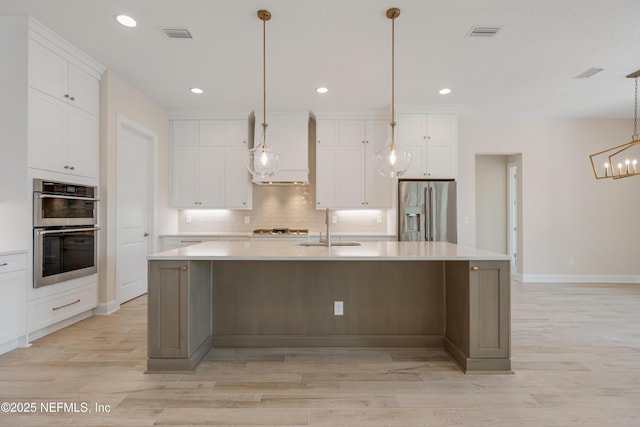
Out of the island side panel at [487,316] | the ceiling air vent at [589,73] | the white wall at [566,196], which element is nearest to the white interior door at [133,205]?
the island side panel at [487,316]

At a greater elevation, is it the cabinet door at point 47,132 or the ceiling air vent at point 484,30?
the ceiling air vent at point 484,30

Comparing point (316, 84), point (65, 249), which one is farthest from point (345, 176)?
point (65, 249)

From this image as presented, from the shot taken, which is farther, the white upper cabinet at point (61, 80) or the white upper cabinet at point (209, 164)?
the white upper cabinet at point (209, 164)

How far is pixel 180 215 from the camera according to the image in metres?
5.87

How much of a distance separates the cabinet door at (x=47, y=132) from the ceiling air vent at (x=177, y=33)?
4.08 feet

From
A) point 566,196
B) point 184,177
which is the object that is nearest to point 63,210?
point 184,177

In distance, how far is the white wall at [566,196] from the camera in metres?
5.86

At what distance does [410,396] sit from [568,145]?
5.55 metres

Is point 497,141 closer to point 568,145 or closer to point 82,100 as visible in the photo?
point 568,145

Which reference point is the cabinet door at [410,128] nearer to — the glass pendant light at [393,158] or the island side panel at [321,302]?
the glass pendant light at [393,158]

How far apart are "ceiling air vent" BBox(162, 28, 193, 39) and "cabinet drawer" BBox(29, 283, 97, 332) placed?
8.50ft

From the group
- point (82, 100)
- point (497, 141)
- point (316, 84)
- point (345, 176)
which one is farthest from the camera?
point (497, 141)

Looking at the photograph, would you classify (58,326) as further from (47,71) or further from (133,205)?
(47,71)

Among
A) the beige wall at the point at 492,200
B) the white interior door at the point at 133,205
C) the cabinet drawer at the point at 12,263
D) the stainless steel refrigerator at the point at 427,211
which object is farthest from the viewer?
the beige wall at the point at 492,200
